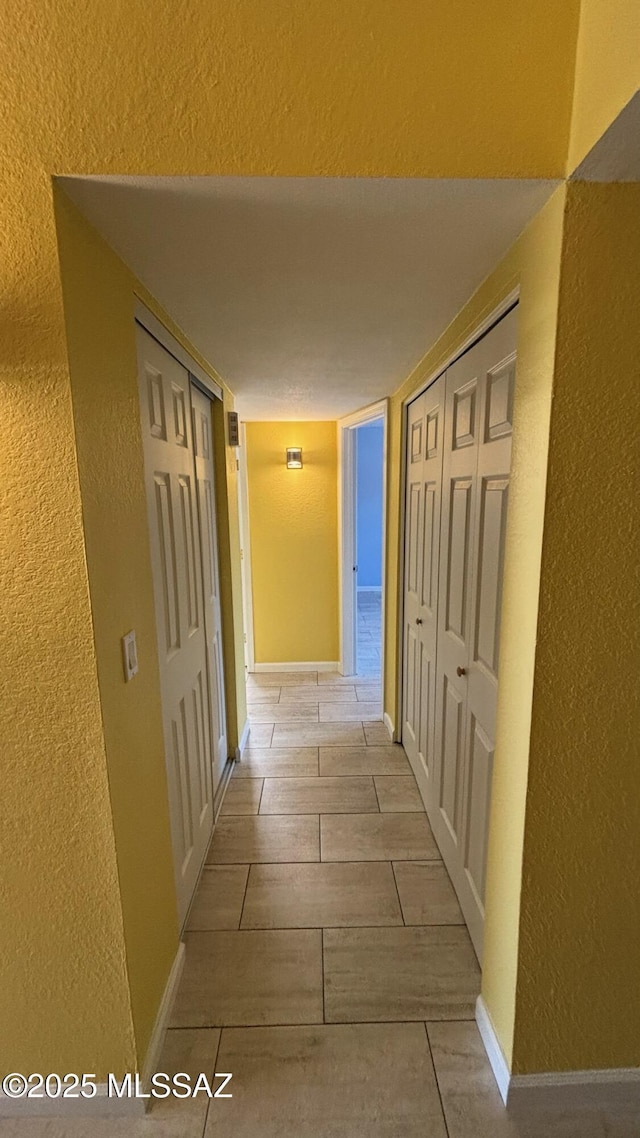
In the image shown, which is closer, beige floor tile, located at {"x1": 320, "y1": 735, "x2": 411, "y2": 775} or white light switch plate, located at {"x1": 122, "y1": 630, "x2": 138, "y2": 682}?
white light switch plate, located at {"x1": 122, "y1": 630, "x2": 138, "y2": 682}

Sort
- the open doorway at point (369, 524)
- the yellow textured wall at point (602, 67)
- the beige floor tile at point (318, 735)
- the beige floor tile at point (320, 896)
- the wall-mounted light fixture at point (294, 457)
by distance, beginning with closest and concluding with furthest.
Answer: the yellow textured wall at point (602, 67)
the beige floor tile at point (320, 896)
the beige floor tile at point (318, 735)
the wall-mounted light fixture at point (294, 457)
the open doorway at point (369, 524)

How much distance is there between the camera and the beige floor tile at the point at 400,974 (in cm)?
143

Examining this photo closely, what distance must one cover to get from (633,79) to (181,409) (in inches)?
57.7

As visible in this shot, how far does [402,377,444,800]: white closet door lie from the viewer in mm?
2035

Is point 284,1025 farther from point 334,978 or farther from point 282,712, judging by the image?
point 282,712

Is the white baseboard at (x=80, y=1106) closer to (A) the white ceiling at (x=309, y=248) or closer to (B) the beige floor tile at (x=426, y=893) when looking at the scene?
(B) the beige floor tile at (x=426, y=893)

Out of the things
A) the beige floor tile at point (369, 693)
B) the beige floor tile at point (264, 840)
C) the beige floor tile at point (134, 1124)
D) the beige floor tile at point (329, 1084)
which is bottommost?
the beige floor tile at point (134, 1124)

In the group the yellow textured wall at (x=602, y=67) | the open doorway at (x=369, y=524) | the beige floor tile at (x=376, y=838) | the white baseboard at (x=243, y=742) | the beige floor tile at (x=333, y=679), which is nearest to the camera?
the yellow textured wall at (x=602, y=67)

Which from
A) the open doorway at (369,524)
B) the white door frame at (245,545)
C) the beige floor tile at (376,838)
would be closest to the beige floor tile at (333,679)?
the white door frame at (245,545)

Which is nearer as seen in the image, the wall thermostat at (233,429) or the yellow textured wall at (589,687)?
the yellow textured wall at (589,687)

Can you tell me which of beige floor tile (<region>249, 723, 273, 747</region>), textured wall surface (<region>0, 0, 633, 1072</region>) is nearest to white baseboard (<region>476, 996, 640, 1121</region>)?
textured wall surface (<region>0, 0, 633, 1072</region>)

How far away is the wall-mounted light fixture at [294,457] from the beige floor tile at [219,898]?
2703 mm

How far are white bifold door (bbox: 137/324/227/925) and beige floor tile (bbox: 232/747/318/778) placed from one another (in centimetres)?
39

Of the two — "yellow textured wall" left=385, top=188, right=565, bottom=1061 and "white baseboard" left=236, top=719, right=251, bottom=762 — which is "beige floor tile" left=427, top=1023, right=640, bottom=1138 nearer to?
"yellow textured wall" left=385, top=188, right=565, bottom=1061
